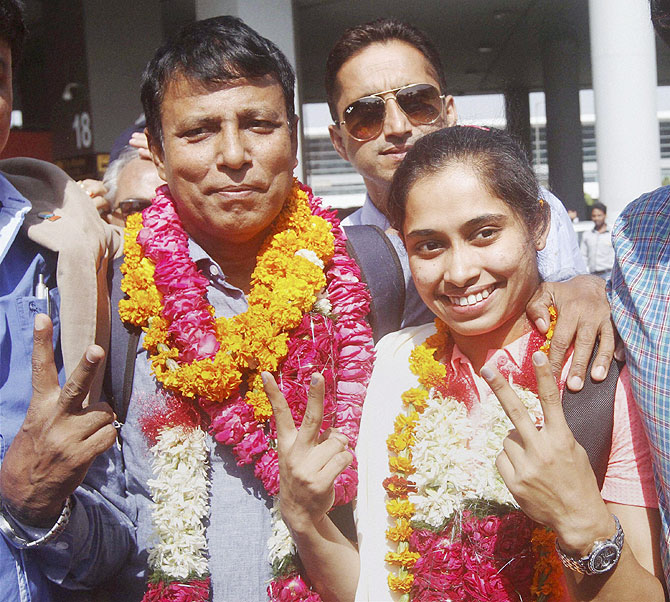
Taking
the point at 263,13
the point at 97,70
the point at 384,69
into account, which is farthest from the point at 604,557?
the point at 97,70

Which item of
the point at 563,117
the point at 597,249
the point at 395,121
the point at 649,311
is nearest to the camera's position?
the point at 649,311

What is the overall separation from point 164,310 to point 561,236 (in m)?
1.87

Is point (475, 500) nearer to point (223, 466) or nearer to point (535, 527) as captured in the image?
point (535, 527)

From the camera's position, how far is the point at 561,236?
328cm

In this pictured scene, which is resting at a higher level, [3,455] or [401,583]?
[3,455]

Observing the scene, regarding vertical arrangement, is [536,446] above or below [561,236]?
below

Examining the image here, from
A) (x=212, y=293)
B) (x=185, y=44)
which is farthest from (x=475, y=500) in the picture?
(x=185, y=44)

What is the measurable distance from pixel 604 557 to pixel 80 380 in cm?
A: 126

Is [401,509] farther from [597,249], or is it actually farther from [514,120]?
[597,249]

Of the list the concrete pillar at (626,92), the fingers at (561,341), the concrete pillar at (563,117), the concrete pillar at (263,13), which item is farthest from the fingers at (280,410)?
the concrete pillar at (563,117)

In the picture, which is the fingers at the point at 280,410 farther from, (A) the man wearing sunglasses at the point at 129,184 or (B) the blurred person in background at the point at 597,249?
(B) the blurred person in background at the point at 597,249

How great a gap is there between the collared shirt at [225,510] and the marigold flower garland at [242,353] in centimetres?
4

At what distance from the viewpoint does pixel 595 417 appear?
181 centimetres

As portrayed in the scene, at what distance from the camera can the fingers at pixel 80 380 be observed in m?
1.74
